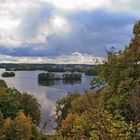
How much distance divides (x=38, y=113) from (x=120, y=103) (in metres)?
56.8

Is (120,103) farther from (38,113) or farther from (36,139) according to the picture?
(38,113)

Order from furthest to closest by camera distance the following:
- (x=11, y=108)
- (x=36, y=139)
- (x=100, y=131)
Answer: (x=11, y=108)
(x=36, y=139)
(x=100, y=131)

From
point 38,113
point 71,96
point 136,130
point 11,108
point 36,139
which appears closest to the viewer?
point 136,130

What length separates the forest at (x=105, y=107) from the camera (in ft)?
40.5

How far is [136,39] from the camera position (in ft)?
108

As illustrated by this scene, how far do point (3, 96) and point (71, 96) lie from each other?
12.4 m

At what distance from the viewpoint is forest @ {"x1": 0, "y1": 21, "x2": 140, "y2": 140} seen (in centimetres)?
1234

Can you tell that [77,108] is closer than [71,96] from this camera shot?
Yes

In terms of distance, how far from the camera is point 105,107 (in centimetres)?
2997

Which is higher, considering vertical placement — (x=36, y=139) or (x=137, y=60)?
(x=137, y=60)

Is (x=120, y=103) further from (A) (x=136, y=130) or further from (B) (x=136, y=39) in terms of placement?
(A) (x=136, y=130)

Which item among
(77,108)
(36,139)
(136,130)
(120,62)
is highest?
(120,62)

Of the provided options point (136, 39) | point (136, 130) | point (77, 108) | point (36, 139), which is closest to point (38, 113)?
point (36, 139)

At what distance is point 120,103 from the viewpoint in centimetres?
2856
